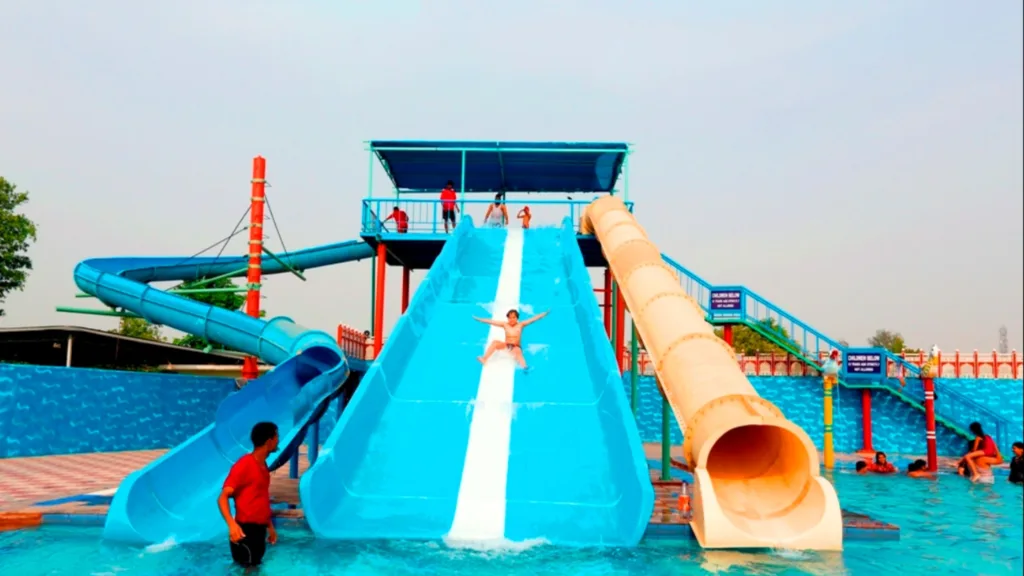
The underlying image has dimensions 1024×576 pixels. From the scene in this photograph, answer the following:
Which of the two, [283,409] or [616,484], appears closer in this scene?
[616,484]

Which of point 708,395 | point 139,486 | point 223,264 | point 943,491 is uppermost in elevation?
point 223,264

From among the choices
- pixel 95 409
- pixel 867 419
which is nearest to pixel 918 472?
pixel 867 419

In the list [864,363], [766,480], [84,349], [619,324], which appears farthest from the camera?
[84,349]

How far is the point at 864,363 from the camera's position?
18.0 m

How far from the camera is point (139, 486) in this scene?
6.45 metres

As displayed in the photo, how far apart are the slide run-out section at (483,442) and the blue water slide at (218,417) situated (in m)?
0.77

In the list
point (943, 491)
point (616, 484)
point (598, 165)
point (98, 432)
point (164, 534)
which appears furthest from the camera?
point (598, 165)

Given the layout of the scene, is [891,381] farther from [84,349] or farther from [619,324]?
[84,349]

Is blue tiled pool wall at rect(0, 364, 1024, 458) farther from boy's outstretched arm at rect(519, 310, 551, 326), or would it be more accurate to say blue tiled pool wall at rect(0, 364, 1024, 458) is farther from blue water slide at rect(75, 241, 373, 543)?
boy's outstretched arm at rect(519, 310, 551, 326)

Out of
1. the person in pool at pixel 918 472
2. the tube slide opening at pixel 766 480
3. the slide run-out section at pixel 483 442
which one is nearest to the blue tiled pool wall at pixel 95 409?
the slide run-out section at pixel 483 442

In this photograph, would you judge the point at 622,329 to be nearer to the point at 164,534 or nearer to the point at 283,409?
the point at 283,409

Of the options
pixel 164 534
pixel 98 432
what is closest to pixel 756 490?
pixel 164 534

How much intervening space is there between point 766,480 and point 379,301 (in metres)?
9.83

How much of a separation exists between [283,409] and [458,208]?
826 cm
